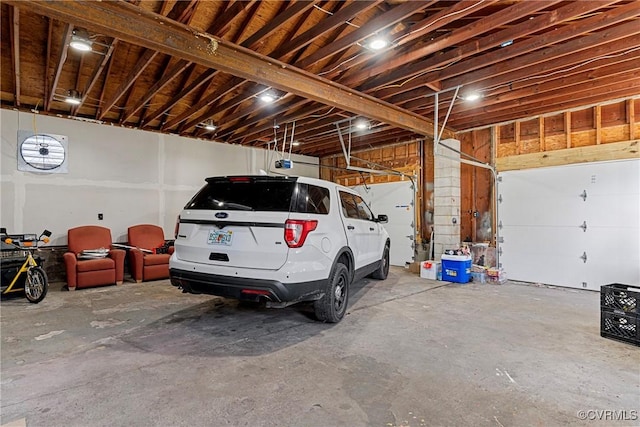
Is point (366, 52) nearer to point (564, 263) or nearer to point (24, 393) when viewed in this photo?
point (24, 393)

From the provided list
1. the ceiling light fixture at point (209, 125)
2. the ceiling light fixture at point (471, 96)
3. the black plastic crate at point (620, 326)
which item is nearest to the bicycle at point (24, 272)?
the ceiling light fixture at point (209, 125)

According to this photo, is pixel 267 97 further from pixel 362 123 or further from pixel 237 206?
pixel 237 206

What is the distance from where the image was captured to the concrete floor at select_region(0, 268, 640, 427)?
75.9 inches

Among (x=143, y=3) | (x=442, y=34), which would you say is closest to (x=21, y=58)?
(x=143, y=3)

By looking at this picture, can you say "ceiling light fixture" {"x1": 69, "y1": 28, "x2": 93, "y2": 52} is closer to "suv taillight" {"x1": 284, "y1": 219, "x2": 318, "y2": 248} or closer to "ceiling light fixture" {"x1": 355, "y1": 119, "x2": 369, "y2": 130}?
"suv taillight" {"x1": 284, "y1": 219, "x2": 318, "y2": 248}

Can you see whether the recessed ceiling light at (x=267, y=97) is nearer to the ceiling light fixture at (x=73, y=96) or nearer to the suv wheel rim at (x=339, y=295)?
the ceiling light fixture at (x=73, y=96)

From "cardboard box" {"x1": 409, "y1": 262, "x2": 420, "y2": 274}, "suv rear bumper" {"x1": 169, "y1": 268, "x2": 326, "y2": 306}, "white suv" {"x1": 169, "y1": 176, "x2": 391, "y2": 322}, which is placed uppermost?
"white suv" {"x1": 169, "y1": 176, "x2": 391, "y2": 322}

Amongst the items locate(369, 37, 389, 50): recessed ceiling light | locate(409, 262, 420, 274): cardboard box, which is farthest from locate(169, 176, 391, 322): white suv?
locate(409, 262, 420, 274): cardboard box

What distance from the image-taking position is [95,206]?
6.37 meters

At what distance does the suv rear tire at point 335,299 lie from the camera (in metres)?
3.38

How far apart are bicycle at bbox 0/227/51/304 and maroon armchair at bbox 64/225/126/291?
0.51m

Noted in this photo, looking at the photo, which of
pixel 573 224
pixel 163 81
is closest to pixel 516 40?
pixel 573 224

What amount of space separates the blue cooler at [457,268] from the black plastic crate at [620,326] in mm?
2608

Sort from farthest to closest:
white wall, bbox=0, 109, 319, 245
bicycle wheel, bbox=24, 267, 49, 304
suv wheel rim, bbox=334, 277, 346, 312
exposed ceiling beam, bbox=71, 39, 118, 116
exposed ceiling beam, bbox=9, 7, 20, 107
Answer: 1. white wall, bbox=0, 109, 319, 245
2. bicycle wheel, bbox=24, 267, 49, 304
3. exposed ceiling beam, bbox=71, 39, 118, 116
4. suv wheel rim, bbox=334, 277, 346, 312
5. exposed ceiling beam, bbox=9, 7, 20, 107
